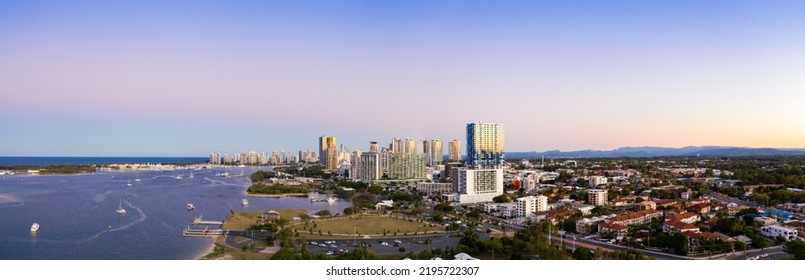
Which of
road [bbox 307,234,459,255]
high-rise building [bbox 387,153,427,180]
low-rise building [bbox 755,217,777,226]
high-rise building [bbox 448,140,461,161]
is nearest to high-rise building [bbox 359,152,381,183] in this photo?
high-rise building [bbox 387,153,427,180]

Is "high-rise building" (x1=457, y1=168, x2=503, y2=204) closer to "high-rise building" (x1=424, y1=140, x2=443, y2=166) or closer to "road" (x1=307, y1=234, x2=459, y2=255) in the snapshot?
"road" (x1=307, y1=234, x2=459, y2=255)

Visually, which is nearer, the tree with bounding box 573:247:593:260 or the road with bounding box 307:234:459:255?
the tree with bounding box 573:247:593:260

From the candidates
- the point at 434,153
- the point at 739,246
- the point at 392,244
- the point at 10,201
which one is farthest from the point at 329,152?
the point at 739,246

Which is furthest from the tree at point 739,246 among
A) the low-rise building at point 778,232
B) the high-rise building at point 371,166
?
the high-rise building at point 371,166

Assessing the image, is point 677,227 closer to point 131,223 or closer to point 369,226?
point 369,226

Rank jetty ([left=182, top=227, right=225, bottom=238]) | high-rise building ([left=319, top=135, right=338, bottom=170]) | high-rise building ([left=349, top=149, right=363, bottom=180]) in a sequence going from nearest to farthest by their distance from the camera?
jetty ([left=182, top=227, right=225, bottom=238]), high-rise building ([left=349, top=149, right=363, bottom=180]), high-rise building ([left=319, top=135, right=338, bottom=170])
